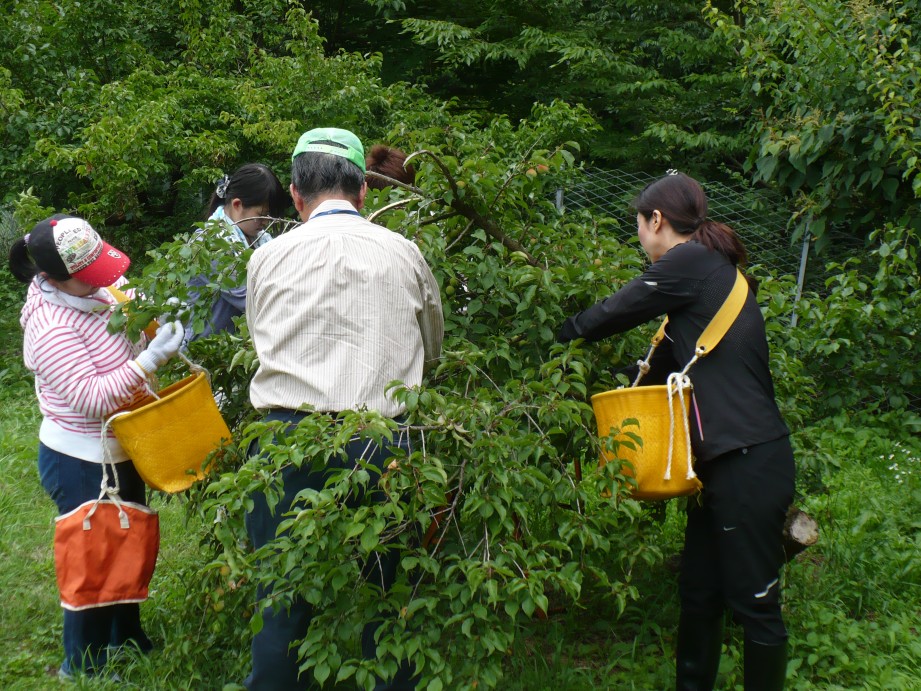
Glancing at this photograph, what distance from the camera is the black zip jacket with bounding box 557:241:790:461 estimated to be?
2883 mm

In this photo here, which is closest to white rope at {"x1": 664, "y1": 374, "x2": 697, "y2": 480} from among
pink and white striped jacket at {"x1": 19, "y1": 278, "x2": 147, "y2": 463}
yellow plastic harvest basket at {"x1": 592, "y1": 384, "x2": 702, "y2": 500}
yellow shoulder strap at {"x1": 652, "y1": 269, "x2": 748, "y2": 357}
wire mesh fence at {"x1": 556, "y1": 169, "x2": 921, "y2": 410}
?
yellow plastic harvest basket at {"x1": 592, "y1": 384, "x2": 702, "y2": 500}

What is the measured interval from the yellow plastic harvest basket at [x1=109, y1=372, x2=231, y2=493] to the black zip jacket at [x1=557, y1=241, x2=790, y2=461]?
1.29 metres

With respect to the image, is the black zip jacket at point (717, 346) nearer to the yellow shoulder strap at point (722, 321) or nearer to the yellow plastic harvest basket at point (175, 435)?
the yellow shoulder strap at point (722, 321)

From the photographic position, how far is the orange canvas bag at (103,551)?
3.34 meters

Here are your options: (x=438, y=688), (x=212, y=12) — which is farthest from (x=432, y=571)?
(x=212, y=12)

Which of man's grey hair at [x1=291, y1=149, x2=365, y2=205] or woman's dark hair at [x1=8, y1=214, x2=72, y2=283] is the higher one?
man's grey hair at [x1=291, y1=149, x2=365, y2=205]

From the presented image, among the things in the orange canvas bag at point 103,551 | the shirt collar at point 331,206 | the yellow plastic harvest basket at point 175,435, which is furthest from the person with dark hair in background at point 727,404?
the orange canvas bag at point 103,551

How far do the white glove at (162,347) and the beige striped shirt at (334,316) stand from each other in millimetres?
688

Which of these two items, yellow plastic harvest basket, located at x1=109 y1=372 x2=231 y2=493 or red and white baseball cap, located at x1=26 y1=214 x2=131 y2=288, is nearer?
yellow plastic harvest basket, located at x1=109 y1=372 x2=231 y2=493

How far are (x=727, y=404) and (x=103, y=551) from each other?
2.20m

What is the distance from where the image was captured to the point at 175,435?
10.3 ft

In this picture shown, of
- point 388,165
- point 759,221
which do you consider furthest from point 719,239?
point 759,221

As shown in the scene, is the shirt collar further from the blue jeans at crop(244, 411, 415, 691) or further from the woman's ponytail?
the woman's ponytail

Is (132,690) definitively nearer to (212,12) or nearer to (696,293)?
(696,293)
